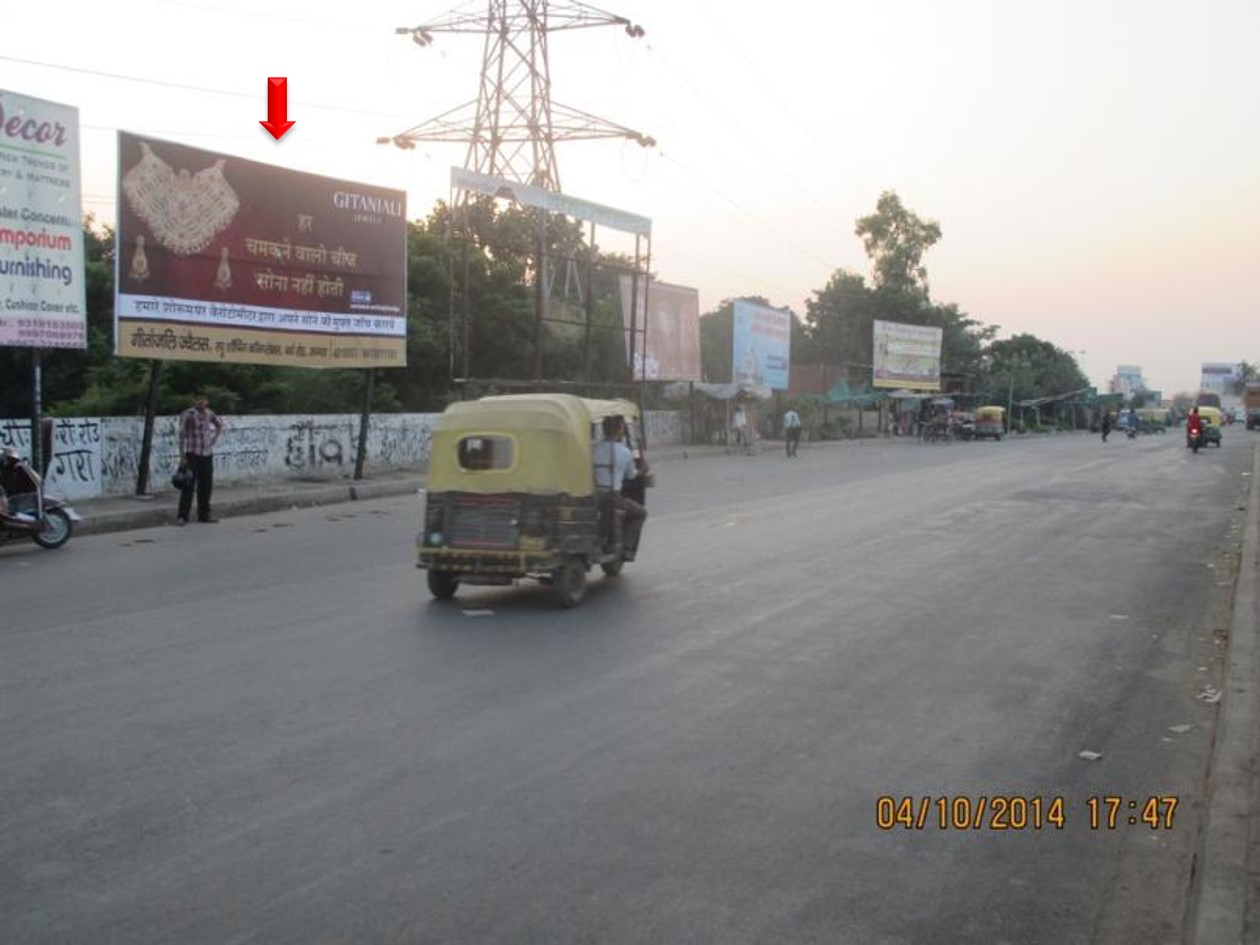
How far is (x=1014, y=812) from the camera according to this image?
16.8 ft

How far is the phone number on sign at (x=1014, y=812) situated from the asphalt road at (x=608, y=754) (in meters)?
0.02

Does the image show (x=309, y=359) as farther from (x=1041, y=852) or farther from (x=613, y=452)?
(x=1041, y=852)

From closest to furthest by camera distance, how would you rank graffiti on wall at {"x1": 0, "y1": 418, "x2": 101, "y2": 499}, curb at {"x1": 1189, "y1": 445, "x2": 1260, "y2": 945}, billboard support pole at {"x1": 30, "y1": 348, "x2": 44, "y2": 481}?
curb at {"x1": 1189, "y1": 445, "x2": 1260, "y2": 945}, billboard support pole at {"x1": 30, "y1": 348, "x2": 44, "y2": 481}, graffiti on wall at {"x1": 0, "y1": 418, "x2": 101, "y2": 499}

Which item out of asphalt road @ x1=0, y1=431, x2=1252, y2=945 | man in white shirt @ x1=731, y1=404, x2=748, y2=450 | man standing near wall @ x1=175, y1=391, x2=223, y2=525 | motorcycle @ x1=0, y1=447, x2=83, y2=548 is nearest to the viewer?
asphalt road @ x1=0, y1=431, x2=1252, y2=945

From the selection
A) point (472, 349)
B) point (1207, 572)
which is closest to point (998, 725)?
point (1207, 572)

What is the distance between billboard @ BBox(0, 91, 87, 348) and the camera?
16.0m

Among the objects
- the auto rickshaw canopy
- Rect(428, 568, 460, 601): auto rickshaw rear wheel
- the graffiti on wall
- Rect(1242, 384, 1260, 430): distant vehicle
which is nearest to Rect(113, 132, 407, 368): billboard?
the graffiti on wall

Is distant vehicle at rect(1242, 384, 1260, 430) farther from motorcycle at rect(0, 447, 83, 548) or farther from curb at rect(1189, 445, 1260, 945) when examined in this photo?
motorcycle at rect(0, 447, 83, 548)

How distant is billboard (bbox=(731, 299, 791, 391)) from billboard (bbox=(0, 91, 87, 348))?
105ft

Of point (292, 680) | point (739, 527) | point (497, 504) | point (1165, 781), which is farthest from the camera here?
point (739, 527)

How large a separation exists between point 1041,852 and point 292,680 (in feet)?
14.9

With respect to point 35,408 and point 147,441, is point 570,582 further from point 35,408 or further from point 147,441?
point 147,441

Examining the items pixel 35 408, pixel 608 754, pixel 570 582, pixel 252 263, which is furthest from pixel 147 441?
pixel 608 754

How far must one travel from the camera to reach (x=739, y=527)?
1644 cm
